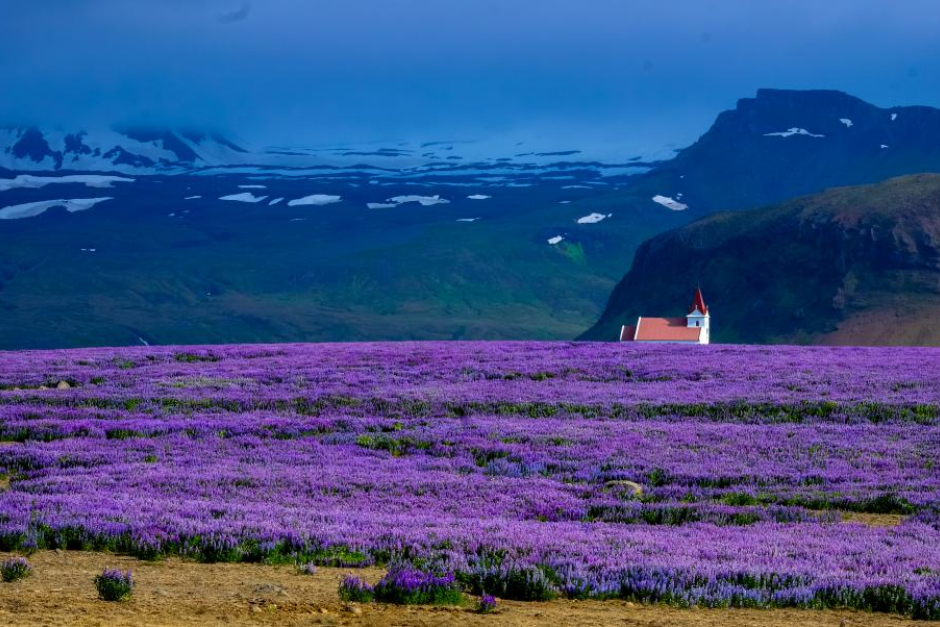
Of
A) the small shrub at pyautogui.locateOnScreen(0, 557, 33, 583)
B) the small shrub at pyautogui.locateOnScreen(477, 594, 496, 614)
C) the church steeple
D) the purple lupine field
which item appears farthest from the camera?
the church steeple

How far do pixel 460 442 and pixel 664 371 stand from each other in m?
15.9

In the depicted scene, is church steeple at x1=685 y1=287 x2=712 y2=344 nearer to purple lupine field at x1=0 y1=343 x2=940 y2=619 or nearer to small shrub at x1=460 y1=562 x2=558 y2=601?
purple lupine field at x1=0 y1=343 x2=940 y2=619

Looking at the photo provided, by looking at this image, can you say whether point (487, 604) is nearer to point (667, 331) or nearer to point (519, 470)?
point (519, 470)

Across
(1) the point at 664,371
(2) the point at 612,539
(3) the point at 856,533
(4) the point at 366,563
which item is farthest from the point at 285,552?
(1) the point at 664,371

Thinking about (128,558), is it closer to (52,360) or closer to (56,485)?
(56,485)

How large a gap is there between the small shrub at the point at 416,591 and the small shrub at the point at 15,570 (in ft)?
14.3

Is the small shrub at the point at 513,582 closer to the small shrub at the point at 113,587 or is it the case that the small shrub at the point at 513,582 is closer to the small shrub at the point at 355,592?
the small shrub at the point at 355,592

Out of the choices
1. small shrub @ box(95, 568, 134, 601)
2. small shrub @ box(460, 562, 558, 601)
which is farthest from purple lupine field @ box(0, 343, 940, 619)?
small shrub @ box(95, 568, 134, 601)

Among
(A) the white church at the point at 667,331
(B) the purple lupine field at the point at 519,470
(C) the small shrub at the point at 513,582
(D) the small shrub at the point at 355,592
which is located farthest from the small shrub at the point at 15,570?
(A) the white church at the point at 667,331

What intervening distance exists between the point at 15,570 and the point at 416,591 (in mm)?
4854

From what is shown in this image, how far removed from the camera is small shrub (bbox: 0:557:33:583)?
14.6 meters

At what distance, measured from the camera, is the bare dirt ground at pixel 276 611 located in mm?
12508

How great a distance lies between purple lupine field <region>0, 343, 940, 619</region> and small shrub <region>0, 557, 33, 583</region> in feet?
6.34

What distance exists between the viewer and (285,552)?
1667 cm
